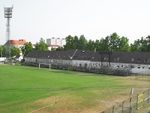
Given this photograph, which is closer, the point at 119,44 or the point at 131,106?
the point at 131,106

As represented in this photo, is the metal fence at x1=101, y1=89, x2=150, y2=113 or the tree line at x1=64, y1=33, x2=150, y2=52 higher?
the tree line at x1=64, y1=33, x2=150, y2=52

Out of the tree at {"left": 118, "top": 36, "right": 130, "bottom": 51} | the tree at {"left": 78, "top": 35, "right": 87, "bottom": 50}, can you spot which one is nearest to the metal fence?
the tree at {"left": 118, "top": 36, "right": 130, "bottom": 51}

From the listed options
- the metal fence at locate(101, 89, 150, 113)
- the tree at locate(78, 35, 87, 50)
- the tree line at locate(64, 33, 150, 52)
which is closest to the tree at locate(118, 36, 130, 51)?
the tree line at locate(64, 33, 150, 52)

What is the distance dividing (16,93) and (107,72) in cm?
2966

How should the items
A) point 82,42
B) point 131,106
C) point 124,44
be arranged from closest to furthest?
point 131,106 < point 124,44 < point 82,42

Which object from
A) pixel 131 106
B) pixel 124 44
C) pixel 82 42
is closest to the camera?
pixel 131 106

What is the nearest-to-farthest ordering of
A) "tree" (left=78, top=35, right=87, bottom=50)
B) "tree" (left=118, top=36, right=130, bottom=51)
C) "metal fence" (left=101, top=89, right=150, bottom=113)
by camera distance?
"metal fence" (left=101, top=89, right=150, bottom=113)
"tree" (left=118, top=36, right=130, bottom=51)
"tree" (left=78, top=35, right=87, bottom=50)

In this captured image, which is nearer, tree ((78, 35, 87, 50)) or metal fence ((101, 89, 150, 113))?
metal fence ((101, 89, 150, 113))

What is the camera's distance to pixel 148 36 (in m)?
70.0

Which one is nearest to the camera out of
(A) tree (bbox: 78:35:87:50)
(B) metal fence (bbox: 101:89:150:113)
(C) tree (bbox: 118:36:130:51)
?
(B) metal fence (bbox: 101:89:150:113)

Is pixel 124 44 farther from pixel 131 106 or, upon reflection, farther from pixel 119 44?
pixel 131 106

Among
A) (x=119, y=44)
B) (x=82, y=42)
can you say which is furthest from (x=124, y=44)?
(x=82, y=42)

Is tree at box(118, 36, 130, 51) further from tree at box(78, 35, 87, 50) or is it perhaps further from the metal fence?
the metal fence

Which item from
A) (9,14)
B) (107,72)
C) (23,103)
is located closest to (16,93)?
(23,103)
